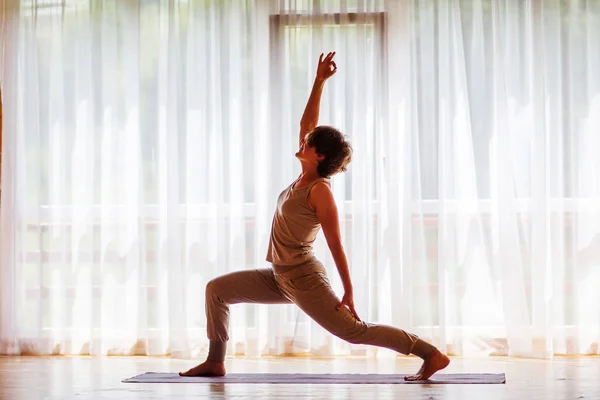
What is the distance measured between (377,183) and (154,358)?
160cm

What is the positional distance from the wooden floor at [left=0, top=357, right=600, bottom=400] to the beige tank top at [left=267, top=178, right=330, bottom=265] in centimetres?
54

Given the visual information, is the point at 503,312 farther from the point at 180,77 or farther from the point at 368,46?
the point at 180,77

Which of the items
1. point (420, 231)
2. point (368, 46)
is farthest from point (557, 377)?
point (368, 46)

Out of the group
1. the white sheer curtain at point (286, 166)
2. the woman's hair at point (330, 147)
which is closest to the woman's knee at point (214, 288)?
the woman's hair at point (330, 147)

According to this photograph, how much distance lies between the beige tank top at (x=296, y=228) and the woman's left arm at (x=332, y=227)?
0.04m

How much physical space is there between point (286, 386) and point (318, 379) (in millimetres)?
288

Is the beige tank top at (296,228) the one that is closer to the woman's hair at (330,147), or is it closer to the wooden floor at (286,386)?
the woman's hair at (330,147)

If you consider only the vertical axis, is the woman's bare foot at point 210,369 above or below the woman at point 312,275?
below

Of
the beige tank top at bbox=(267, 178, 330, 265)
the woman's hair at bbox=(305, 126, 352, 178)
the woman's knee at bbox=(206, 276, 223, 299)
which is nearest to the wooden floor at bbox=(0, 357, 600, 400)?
the woman's knee at bbox=(206, 276, 223, 299)

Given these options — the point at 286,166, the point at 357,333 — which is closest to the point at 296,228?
the point at 357,333

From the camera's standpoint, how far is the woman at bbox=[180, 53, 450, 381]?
11.4 ft

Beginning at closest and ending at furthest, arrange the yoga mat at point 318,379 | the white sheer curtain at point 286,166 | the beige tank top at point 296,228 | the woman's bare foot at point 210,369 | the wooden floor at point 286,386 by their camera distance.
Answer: the wooden floor at point 286,386 < the beige tank top at point 296,228 < the yoga mat at point 318,379 < the woman's bare foot at point 210,369 < the white sheer curtain at point 286,166

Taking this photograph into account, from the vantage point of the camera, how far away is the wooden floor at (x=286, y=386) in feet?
10.7

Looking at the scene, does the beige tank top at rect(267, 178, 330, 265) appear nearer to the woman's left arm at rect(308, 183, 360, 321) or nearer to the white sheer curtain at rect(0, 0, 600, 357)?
the woman's left arm at rect(308, 183, 360, 321)
